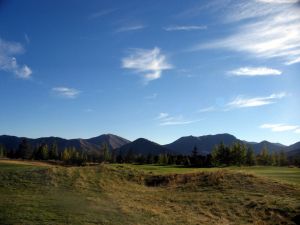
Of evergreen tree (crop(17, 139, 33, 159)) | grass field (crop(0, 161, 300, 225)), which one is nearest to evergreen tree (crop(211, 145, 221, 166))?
grass field (crop(0, 161, 300, 225))

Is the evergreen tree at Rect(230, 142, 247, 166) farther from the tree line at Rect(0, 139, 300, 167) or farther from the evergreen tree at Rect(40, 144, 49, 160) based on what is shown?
the evergreen tree at Rect(40, 144, 49, 160)

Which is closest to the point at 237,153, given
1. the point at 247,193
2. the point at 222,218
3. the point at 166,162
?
the point at 166,162

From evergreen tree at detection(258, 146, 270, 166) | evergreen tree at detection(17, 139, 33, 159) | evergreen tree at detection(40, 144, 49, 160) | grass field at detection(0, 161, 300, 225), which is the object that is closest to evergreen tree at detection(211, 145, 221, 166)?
evergreen tree at detection(258, 146, 270, 166)

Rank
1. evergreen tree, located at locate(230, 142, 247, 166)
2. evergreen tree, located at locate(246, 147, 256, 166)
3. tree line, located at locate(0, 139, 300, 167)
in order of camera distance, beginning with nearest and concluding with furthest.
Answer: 1. evergreen tree, located at locate(230, 142, 247, 166)
2. tree line, located at locate(0, 139, 300, 167)
3. evergreen tree, located at locate(246, 147, 256, 166)

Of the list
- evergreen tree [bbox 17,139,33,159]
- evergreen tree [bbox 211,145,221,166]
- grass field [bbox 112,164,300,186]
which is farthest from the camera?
evergreen tree [bbox 17,139,33,159]

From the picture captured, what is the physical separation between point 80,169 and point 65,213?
666 inches

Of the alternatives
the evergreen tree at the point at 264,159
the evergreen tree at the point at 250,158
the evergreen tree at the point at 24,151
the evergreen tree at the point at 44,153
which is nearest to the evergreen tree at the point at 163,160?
the evergreen tree at the point at 250,158

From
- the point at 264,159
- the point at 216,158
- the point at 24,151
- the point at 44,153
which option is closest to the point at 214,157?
the point at 216,158

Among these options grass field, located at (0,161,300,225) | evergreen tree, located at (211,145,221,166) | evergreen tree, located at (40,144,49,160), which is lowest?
grass field, located at (0,161,300,225)

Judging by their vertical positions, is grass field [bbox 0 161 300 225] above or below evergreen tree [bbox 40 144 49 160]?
below

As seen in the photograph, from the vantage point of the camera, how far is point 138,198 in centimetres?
2784

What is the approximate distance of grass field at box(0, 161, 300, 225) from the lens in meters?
20.1

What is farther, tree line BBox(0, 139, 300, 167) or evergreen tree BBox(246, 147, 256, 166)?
evergreen tree BBox(246, 147, 256, 166)

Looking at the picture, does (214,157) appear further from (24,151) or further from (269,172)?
(24,151)
